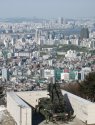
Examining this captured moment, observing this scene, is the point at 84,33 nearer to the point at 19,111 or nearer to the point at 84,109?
the point at 84,109

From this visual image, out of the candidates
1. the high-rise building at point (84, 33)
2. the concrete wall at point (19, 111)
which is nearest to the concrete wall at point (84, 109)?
the concrete wall at point (19, 111)

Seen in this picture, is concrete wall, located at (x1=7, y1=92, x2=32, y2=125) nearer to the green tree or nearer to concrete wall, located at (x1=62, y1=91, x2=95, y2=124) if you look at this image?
concrete wall, located at (x1=62, y1=91, x2=95, y2=124)

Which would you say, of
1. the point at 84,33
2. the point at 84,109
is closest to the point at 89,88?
the point at 84,109

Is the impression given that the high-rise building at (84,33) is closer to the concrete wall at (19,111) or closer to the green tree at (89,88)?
the green tree at (89,88)

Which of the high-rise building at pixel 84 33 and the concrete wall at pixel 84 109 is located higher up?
the concrete wall at pixel 84 109

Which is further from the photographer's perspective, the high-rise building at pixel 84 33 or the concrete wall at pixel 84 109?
the high-rise building at pixel 84 33

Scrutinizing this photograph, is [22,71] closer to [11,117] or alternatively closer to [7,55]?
[7,55]
